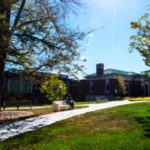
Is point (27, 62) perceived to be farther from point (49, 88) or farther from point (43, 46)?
point (49, 88)

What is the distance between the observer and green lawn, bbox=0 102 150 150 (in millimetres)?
12680

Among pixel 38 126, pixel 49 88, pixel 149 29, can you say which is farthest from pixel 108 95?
pixel 38 126

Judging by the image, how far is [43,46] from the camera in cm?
2155

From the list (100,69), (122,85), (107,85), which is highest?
(100,69)

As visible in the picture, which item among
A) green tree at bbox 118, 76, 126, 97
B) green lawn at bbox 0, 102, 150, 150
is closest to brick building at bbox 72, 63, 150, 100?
green tree at bbox 118, 76, 126, 97

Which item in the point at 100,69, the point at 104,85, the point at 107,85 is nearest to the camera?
the point at 107,85

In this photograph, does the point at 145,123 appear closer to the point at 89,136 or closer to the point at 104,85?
the point at 89,136

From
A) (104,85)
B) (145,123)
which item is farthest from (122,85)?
(145,123)

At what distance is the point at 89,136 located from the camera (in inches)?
562

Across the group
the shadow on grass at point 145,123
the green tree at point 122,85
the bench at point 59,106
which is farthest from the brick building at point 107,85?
the shadow on grass at point 145,123

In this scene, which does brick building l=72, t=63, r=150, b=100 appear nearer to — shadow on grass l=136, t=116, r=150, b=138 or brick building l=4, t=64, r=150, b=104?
brick building l=4, t=64, r=150, b=104

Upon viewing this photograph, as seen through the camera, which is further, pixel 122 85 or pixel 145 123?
pixel 122 85

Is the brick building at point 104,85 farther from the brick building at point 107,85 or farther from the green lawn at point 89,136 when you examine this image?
the green lawn at point 89,136

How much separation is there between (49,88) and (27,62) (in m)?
22.0
